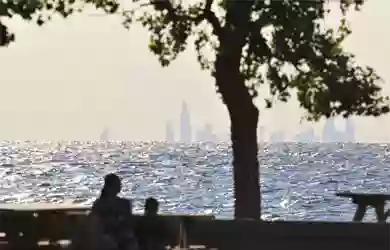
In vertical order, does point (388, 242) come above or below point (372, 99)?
below

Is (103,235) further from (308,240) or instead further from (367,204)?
(367,204)

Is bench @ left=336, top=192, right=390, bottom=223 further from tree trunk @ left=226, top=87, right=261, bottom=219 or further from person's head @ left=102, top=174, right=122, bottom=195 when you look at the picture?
person's head @ left=102, top=174, right=122, bottom=195

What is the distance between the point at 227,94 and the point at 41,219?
3778 mm

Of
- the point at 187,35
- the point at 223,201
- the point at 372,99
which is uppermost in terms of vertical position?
the point at 187,35

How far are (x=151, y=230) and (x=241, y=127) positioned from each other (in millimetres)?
4262

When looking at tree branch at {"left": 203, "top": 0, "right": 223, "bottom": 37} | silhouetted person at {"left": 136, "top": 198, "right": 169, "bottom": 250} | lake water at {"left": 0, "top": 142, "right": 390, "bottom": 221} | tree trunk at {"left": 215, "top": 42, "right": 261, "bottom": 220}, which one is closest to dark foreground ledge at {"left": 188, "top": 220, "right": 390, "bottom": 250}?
silhouetted person at {"left": 136, "top": 198, "right": 169, "bottom": 250}

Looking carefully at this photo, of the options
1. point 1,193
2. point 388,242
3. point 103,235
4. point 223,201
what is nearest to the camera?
point 103,235

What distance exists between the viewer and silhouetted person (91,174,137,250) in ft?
29.3

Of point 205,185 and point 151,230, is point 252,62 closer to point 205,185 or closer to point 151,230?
point 151,230

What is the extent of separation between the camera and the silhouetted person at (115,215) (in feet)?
29.3

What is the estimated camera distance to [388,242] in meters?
10.7

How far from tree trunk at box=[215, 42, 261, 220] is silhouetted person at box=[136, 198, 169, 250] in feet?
12.9

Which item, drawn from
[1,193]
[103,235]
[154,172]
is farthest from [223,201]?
[103,235]

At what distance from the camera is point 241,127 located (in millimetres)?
13344
